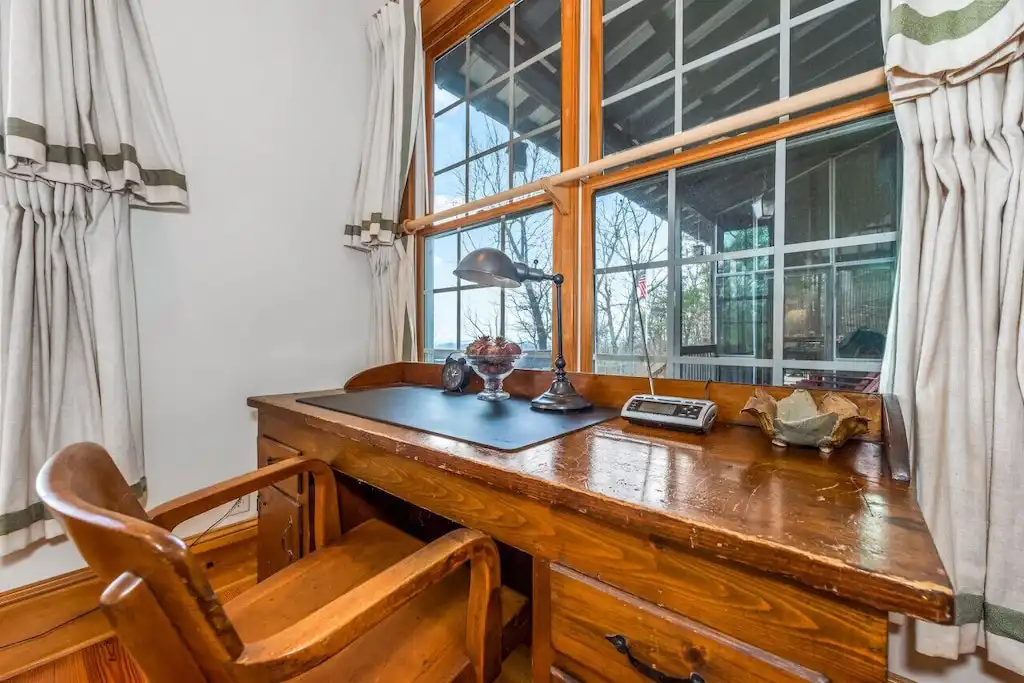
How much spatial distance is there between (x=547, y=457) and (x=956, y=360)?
0.80m

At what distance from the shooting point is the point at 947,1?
0.78 m

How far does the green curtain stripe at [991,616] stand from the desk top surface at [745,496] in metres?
0.33

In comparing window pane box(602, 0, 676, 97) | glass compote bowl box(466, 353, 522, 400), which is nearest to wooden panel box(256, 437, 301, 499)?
glass compote bowl box(466, 353, 522, 400)

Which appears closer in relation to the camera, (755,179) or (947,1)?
(947,1)

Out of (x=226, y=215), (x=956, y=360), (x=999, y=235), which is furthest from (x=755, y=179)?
(x=226, y=215)

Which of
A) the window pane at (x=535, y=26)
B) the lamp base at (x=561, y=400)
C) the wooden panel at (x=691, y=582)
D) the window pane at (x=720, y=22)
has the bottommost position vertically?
the wooden panel at (x=691, y=582)

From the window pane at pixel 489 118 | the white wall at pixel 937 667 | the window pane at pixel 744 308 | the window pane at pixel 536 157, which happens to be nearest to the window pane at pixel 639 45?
the window pane at pixel 536 157

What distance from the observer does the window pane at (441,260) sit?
196cm

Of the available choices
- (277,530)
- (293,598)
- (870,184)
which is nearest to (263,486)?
(293,598)

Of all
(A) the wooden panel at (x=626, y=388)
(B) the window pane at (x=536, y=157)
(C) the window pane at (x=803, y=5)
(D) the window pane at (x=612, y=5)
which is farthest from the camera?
(B) the window pane at (x=536, y=157)

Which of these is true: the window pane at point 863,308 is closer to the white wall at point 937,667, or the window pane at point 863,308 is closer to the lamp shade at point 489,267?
the white wall at point 937,667

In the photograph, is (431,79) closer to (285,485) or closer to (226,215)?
(226,215)

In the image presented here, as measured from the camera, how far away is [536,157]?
1.64 metres

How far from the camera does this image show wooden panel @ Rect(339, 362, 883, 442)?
83 centimetres
